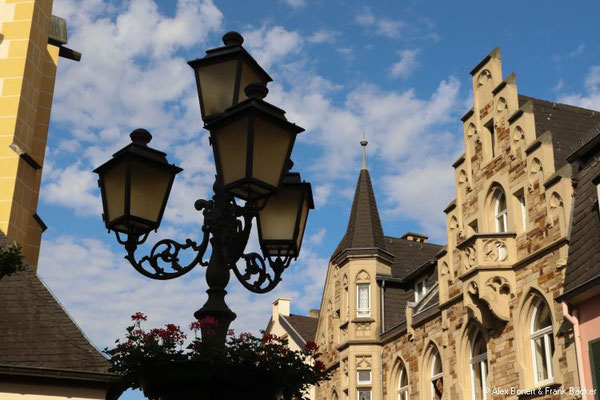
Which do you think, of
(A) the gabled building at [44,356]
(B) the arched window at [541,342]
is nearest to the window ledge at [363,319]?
(B) the arched window at [541,342]

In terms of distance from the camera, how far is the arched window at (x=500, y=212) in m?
19.1

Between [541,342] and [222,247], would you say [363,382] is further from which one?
[222,247]

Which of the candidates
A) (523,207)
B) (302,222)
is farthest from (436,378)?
(302,222)

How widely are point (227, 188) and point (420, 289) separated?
2090 cm

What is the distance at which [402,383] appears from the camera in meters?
23.0

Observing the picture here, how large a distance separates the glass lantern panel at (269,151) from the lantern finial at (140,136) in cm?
110

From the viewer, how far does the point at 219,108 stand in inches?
230

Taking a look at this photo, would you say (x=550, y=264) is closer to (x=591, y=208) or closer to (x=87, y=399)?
(x=591, y=208)

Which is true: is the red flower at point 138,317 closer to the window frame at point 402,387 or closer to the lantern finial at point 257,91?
the lantern finial at point 257,91

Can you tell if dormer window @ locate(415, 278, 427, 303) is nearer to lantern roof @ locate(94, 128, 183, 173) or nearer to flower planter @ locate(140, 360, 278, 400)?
lantern roof @ locate(94, 128, 183, 173)

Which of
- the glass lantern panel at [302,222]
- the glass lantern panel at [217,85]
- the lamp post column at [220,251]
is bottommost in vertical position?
the lamp post column at [220,251]

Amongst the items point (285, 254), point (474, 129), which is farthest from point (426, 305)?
point (285, 254)

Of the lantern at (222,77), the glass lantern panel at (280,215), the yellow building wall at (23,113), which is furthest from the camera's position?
the yellow building wall at (23,113)

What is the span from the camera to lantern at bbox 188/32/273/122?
5.80 metres
